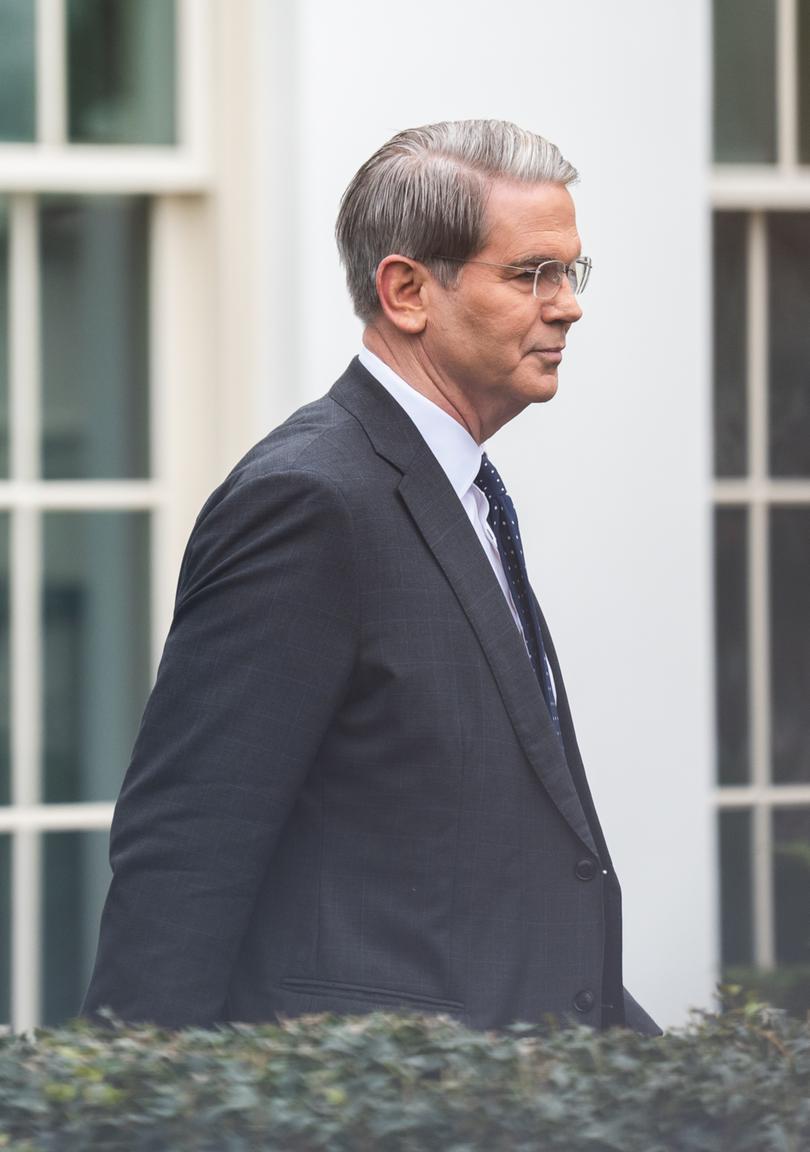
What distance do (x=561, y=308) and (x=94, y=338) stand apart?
2253mm

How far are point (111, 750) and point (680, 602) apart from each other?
1.45 metres

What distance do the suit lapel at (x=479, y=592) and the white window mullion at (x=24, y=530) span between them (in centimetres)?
219

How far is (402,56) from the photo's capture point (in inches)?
153

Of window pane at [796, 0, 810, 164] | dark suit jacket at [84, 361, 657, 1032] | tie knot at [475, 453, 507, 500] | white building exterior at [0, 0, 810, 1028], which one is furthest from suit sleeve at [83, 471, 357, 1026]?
window pane at [796, 0, 810, 164]

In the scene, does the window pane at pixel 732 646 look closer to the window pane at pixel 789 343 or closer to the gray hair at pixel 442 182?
the window pane at pixel 789 343

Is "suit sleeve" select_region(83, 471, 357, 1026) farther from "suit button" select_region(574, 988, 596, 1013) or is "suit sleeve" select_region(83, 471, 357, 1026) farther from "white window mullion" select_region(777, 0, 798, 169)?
"white window mullion" select_region(777, 0, 798, 169)

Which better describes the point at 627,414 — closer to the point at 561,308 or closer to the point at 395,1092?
the point at 561,308

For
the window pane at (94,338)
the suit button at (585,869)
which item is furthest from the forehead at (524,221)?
the window pane at (94,338)

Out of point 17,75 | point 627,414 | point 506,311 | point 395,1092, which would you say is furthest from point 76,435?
point 395,1092

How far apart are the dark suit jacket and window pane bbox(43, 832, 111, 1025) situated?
2300 millimetres

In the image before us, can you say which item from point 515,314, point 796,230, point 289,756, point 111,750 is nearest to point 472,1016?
point 289,756

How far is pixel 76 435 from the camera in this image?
4285 millimetres

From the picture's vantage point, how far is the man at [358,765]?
2.02m

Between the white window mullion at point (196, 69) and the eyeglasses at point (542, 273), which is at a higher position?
the white window mullion at point (196, 69)
